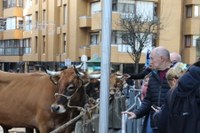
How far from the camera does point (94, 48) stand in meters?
50.0

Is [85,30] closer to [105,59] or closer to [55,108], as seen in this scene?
[55,108]

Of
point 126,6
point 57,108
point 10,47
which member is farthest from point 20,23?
point 57,108

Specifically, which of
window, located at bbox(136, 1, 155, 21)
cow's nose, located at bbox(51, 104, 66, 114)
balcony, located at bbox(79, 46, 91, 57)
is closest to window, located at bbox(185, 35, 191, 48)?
window, located at bbox(136, 1, 155, 21)

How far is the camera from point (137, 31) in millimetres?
44062

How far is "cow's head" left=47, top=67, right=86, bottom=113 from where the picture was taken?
28.3ft

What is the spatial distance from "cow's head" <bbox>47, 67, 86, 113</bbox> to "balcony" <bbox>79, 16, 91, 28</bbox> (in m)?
42.2

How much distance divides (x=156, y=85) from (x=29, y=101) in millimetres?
3987

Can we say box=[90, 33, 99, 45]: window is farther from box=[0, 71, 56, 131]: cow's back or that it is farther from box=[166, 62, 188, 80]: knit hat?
box=[166, 62, 188, 80]: knit hat

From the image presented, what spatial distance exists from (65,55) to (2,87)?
45.6 m

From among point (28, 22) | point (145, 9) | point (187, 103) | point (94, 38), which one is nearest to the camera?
point (187, 103)

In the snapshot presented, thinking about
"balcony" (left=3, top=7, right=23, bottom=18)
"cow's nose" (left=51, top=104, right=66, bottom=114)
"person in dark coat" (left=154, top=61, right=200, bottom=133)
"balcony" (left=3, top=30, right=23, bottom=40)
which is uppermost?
"balcony" (left=3, top=7, right=23, bottom=18)

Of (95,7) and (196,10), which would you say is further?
(95,7)

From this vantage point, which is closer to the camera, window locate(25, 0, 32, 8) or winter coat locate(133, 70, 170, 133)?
winter coat locate(133, 70, 170, 133)

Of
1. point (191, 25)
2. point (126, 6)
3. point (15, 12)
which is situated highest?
point (15, 12)
